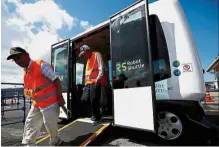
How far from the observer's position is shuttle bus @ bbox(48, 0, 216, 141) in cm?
299

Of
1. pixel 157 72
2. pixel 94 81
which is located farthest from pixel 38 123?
pixel 157 72

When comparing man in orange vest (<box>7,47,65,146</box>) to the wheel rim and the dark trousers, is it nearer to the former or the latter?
the dark trousers

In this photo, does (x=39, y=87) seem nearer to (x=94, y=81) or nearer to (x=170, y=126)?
(x=94, y=81)

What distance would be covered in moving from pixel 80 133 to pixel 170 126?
70.1 inches

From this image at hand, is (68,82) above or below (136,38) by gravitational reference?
below

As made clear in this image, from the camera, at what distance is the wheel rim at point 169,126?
311cm

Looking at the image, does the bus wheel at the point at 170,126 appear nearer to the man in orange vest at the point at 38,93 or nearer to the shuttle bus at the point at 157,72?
the shuttle bus at the point at 157,72

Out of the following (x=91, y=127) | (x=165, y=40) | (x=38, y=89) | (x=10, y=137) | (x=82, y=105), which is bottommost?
(x=10, y=137)

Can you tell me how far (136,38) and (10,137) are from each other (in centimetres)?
376

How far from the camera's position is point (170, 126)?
3164 millimetres

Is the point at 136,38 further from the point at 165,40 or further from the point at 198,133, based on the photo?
the point at 198,133

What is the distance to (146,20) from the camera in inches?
123

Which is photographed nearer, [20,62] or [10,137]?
[20,62]

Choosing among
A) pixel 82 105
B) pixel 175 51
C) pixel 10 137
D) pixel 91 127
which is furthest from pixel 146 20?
pixel 10 137
